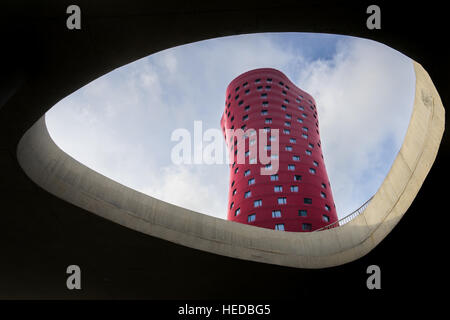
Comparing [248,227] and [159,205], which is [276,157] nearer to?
[248,227]

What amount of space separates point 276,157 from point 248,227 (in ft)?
148

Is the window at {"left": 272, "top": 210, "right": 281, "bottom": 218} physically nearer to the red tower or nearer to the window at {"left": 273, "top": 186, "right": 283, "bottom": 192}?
the red tower

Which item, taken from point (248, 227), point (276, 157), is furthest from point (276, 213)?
point (248, 227)

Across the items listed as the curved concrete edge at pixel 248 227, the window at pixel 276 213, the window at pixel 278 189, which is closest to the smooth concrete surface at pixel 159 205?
the curved concrete edge at pixel 248 227

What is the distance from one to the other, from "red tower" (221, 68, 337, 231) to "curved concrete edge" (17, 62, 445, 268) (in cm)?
3595

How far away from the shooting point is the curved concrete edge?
7781 mm

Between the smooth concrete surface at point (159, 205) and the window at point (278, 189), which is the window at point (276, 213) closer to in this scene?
the window at point (278, 189)

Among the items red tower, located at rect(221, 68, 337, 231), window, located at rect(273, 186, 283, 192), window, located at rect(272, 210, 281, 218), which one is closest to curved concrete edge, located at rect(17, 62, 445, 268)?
red tower, located at rect(221, 68, 337, 231)

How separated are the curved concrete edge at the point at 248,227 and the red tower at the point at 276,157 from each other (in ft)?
118

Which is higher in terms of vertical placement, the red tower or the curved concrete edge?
the red tower

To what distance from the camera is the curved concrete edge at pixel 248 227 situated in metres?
7.78
